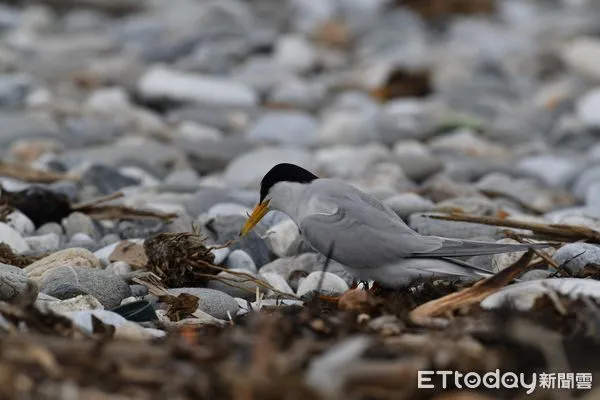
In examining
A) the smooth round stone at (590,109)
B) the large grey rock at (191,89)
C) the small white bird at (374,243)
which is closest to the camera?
the small white bird at (374,243)

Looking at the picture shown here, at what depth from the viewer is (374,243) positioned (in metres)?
3.51

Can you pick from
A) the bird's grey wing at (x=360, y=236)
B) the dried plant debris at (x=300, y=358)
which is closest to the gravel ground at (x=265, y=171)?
the dried plant debris at (x=300, y=358)

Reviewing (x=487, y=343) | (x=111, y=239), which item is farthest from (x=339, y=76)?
(x=487, y=343)

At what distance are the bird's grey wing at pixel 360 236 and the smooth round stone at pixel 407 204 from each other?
47.9 inches

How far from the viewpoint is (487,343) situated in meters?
2.67

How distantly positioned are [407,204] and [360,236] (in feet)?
5.34

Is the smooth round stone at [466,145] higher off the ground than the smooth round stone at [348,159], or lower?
higher

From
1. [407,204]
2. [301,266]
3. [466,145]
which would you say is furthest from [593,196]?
[301,266]

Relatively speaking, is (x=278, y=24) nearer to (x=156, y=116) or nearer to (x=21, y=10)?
(x=21, y=10)

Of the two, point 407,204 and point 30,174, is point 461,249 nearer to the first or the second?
point 407,204

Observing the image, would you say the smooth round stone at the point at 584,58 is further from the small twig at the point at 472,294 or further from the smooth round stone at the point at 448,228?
the small twig at the point at 472,294

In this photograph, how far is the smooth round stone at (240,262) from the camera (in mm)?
4297

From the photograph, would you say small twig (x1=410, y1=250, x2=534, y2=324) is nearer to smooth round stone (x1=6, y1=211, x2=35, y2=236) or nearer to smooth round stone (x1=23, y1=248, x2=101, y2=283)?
smooth round stone (x1=23, y1=248, x2=101, y2=283)
